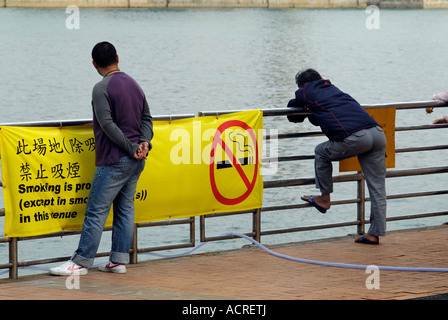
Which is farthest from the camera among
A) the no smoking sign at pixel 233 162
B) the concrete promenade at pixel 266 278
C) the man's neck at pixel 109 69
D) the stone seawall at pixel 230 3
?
the stone seawall at pixel 230 3

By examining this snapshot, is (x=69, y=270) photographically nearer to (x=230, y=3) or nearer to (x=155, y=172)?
(x=155, y=172)

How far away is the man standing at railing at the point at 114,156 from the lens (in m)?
6.56

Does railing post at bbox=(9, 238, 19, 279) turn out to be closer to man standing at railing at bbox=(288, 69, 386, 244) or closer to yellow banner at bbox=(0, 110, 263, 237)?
yellow banner at bbox=(0, 110, 263, 237)

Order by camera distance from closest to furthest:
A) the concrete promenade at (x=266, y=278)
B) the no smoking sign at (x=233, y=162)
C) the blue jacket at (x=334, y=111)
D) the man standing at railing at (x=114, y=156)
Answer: the concrete promenade at (x=266, y=278) → the man standing at railing at (x=114, y=156) → the blue jacket at (x=334, y=111) → the no smoking sign at (x=233, y=162)

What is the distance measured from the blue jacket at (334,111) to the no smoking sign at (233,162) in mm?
601

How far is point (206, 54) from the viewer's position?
69.9 metres

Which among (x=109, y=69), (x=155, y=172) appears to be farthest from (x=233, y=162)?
(x=109, y=69)

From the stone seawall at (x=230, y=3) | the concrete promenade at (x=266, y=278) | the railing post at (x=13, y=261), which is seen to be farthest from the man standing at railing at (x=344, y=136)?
the stone seawall at (x=230, y=3)

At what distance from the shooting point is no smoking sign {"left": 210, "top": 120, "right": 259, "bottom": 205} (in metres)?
7.73

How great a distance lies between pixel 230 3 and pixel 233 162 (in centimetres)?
10985

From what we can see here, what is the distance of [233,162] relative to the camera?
7828 millimetres

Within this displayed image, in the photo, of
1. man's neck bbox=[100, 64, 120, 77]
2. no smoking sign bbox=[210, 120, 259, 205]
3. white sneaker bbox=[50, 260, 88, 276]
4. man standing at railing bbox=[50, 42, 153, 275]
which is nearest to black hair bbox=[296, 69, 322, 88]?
no smoking sign bbox=[210, 120, 259, 205]

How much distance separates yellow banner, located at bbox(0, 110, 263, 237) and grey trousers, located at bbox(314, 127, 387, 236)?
0.56 meters

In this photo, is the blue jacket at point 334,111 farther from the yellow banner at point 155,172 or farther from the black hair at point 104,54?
the black hair at point 104,54
